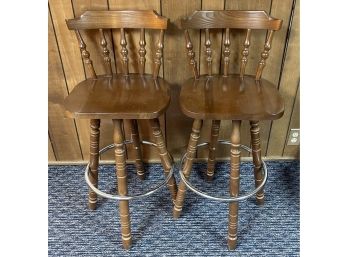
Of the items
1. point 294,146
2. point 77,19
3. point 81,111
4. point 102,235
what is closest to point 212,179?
point 294,146

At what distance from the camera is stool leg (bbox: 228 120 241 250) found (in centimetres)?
129

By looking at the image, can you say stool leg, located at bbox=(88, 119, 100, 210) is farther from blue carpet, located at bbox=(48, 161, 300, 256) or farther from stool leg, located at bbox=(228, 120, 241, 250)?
stool leg, located at bbox=(228, 120, 241, 250)

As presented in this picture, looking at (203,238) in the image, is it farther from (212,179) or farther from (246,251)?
(212,179)

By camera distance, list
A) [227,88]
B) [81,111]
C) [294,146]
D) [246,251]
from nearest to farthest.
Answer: [81,111] < [227,88] < [246,251] < [294,146]

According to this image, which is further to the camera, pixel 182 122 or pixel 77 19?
pixel 182 122

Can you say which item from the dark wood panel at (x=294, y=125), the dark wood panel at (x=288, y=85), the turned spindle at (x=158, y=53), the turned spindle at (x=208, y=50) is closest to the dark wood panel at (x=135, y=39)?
the turned spindle at (x=158, y=53)

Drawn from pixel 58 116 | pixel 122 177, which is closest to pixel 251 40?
pixel 122 177

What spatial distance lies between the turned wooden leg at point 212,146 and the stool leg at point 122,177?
0.47 metres

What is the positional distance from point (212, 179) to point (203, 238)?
1.19ft

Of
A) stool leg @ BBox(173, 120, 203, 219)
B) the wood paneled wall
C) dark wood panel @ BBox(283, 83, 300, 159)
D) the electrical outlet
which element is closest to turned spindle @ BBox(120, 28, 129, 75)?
the wood paneled wall

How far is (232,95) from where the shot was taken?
1.30 metres

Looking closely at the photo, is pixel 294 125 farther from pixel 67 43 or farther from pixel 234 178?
pixel 67 43

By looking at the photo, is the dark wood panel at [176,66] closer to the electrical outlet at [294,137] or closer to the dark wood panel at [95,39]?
the dark wood panel at [95,39]

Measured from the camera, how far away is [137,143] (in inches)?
66.2
